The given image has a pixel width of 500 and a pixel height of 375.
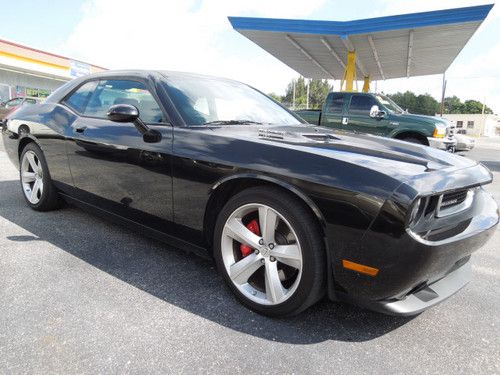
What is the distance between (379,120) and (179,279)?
24.9 ft

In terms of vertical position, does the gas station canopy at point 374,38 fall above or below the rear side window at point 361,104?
above

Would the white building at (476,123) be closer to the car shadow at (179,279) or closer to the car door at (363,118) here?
the car door at (363,118)

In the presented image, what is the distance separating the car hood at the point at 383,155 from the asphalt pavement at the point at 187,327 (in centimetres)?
83

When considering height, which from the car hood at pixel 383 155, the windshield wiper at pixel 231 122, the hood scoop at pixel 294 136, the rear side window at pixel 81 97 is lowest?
the car hood at pixel 383 155

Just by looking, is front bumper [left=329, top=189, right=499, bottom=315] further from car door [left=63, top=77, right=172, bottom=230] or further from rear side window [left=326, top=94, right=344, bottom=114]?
rear side window [left=326, top=94, right=344, bottom=114]

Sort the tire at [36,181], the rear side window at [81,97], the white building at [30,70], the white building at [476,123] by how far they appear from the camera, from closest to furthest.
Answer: the rear side window at [81,97] → the tire at [36,181] → the white building at [30,70] → the white building at [476,123]

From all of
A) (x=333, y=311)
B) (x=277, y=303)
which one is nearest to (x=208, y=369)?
(x=277, y=303)

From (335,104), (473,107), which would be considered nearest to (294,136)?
(335,104)

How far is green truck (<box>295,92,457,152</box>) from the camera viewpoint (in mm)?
8484

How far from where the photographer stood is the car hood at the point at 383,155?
180 cm

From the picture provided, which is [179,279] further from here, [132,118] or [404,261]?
[404,261]

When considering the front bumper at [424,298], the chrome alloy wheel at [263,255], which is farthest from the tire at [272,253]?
the front bumper at [424,298]

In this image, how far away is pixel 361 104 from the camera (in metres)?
9.20

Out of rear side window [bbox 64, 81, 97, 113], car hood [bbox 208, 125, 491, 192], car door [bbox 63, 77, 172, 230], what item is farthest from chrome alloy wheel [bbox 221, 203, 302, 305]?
rear side window [bbox 64, 81, 97, 113]
